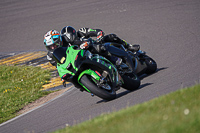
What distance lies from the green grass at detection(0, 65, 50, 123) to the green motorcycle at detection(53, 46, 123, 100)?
2508mm

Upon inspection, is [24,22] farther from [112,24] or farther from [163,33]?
[163,33]

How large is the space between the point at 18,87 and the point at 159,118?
7.62 m

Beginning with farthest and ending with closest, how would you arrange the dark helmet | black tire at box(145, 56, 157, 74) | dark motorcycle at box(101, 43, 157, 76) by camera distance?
black tire at box(145, 56, 157, 74) → the dark helmet → dark motorcycle at box(101, 43, 157, 76)

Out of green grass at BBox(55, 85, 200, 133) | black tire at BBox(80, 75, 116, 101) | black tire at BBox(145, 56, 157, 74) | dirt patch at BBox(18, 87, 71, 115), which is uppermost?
green grass at BBox(55, 85, 200, 133)

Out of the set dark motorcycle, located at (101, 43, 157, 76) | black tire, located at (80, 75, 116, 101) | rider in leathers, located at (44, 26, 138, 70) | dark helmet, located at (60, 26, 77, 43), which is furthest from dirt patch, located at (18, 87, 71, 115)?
black tire, located at (80, 75, 116, 101)

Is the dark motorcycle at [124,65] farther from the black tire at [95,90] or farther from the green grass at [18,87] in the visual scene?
the green grass at [18,87]

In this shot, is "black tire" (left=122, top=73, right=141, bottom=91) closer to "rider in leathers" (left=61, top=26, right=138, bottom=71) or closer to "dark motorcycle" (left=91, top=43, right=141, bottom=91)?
"dark motorcycle" (left=91, top=43, right=141, bottom=91)

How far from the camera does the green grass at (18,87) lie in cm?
960

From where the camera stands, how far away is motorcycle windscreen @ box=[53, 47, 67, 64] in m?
7.21

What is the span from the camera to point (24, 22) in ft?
60.2

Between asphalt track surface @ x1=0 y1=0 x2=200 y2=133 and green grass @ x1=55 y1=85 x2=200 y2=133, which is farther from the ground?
green grass @ x1=55 y1=85 x2=200 y2=133

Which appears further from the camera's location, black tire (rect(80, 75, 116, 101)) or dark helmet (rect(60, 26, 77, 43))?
dark helmet (rect(60, 26, 77, 43))

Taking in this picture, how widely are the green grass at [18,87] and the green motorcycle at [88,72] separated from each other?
251cm

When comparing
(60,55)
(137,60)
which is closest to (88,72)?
(60,55)
